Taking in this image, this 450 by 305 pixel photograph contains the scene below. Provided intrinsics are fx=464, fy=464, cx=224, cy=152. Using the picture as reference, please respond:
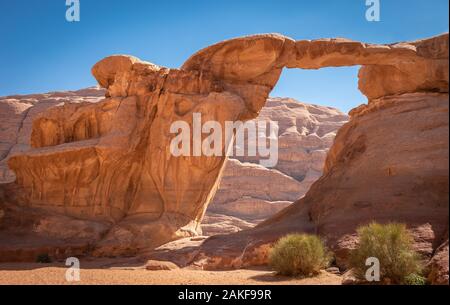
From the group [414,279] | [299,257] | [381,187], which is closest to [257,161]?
[381,187]

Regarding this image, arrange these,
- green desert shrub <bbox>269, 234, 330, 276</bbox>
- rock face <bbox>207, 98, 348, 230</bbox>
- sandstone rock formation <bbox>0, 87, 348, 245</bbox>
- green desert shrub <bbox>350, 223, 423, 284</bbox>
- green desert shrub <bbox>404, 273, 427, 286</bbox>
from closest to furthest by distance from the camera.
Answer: green desert shrub <bbox>404, 273, 427, 286</bbox>
green desert shrub <bbox>350, 223, 423, 284</bbox>
green desert shrub <bbox>269, 234, 330, 276</bbox>
sandstone rock formation <bbox>0, 87, 348, 245</bbox>
rock face <bbox>207, 98, 348, 230</bbox>

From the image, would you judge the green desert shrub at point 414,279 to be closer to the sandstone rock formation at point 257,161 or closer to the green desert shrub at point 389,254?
the green desert shrub at point 389,254

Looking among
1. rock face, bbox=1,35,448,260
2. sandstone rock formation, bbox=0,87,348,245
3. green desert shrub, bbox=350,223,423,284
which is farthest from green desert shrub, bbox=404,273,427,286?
sandstone rock formation, bbox=0,87,348,245

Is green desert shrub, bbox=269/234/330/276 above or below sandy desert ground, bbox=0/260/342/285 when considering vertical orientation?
above

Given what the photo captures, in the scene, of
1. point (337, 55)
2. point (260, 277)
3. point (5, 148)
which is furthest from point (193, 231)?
point (5, 148)

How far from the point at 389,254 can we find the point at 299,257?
7.56 ft

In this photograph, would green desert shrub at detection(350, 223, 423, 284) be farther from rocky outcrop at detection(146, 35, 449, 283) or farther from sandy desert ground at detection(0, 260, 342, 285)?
rocky outcrop at detection(146, 35, 449, 283)

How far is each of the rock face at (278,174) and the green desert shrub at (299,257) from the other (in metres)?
23.4

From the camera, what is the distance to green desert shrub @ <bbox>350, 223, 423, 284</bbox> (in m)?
8.95

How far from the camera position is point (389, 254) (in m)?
9.08

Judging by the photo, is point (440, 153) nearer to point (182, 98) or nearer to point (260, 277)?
point (260, 277)

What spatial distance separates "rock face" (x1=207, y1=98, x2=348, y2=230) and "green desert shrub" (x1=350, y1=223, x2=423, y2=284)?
25140 millimetres

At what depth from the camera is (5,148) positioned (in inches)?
1834
